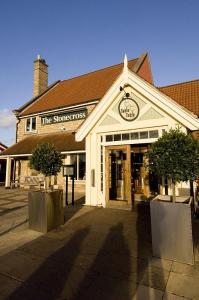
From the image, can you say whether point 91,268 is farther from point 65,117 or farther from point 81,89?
point 81,89

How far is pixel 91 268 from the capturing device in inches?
167

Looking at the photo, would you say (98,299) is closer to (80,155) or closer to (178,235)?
(178,235)

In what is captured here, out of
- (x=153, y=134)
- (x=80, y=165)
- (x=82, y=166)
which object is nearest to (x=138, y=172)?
(x=153, y=134)

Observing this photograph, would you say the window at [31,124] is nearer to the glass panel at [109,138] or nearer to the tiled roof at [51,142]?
the tiled roof at [51,142]

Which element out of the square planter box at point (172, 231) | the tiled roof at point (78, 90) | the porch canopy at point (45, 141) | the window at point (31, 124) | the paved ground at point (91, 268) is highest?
the tiled roof at point (78, 90)

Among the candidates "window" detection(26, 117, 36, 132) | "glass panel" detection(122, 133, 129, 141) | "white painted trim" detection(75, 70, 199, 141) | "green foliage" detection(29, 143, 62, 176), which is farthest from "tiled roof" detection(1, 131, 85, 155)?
"green foliage" detection(29, 143, 62, 176)

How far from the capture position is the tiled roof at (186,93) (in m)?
11.1

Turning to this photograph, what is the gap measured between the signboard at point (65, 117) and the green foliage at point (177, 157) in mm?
11559

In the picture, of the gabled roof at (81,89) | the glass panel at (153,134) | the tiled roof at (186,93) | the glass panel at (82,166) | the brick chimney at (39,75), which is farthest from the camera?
the brick chimney at (39,75)

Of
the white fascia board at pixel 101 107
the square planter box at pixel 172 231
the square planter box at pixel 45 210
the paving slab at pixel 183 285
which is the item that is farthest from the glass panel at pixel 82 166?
the paving slab at pixel 183 285

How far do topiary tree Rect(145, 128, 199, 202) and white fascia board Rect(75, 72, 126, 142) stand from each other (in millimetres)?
4568

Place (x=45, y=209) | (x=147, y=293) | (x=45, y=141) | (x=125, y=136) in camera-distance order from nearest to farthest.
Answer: (x=147, y=293), (x=45, y=209), (x=125, y=136), (x=45, y=141)

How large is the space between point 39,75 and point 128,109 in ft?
52.8

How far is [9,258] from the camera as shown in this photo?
15.4 feet
